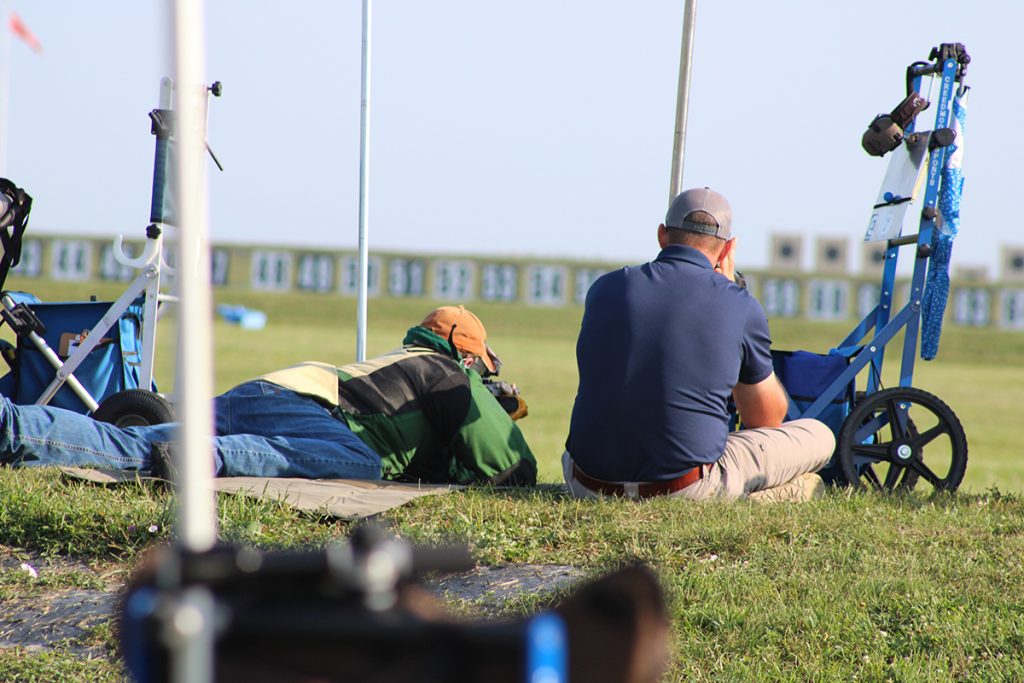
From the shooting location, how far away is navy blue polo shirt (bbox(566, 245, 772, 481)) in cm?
392

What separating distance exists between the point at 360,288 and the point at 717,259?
8.03ft

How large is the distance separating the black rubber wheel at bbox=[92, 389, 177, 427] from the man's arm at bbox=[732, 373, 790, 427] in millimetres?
2307

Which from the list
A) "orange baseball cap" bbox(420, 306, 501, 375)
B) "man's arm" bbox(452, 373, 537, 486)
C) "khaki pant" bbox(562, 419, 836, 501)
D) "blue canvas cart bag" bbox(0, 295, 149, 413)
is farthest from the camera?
"blue canvas cart bag" bbox(0, 295, 149, 413)

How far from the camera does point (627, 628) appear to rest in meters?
0.99

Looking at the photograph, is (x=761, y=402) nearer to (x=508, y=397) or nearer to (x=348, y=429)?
(x=508, y=397)

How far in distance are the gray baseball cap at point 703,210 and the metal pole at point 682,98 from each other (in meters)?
1.25

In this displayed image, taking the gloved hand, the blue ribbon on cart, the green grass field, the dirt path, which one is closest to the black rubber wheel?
the green grass field

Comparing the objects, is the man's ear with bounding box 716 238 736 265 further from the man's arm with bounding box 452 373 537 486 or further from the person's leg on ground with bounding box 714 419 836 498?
the man's arm with bounding box 452 373 537 486

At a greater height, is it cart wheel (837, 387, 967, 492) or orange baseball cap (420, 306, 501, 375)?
orange baseball cap (420, 306, 501, 375)

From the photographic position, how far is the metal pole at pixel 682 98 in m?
5.39

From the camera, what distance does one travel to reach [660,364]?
12.8ft

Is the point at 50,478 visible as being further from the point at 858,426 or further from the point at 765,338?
the point at 858,426

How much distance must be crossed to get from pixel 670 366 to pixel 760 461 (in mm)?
594

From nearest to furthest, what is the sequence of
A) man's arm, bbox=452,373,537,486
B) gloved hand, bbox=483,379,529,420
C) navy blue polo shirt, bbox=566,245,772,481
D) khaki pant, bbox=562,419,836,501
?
navy blue polo shirt, bbox=566,245,772,481
khaki pant, bbox=562,419,836,501
man's arm, bbox=452,373,537,486
gloved hand, bbox=483,379,529,420
